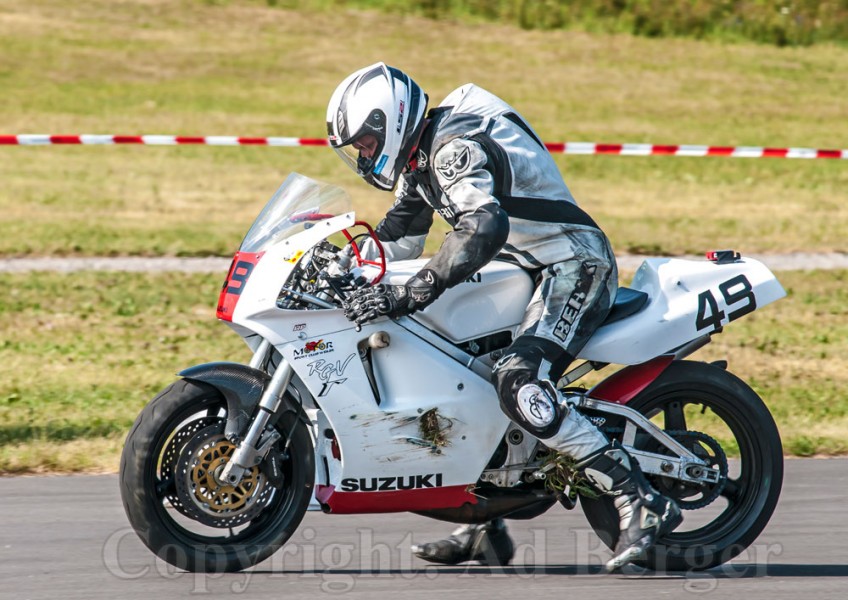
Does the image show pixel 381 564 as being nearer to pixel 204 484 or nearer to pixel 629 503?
pixel 204 484

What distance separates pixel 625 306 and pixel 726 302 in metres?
0.40

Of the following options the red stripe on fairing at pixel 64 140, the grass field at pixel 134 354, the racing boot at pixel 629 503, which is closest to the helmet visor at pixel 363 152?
the racing boot at pixel 629 503

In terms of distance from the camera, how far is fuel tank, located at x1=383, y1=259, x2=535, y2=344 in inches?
206

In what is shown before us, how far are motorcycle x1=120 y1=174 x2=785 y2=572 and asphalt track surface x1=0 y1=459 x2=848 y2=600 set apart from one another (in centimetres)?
15

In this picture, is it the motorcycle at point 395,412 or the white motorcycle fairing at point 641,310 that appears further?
the white motorcycle fairing at point 641,310

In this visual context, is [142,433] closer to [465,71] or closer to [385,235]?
[385,235]

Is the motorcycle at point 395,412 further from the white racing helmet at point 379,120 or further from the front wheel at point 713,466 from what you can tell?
the white racing helmet at point 379,120

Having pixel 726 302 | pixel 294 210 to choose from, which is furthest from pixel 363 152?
pixel 726 302

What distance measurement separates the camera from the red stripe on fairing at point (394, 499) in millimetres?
5168

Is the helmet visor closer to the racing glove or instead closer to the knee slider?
the racing glove

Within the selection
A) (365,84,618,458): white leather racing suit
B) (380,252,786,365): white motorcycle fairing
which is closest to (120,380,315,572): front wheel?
(380,252,786,365): white motorcycle fairing

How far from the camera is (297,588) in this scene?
5094 millimetres

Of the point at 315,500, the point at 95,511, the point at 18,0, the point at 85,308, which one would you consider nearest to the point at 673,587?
the point at 315,500

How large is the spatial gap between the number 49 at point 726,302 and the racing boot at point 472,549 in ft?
3.85
